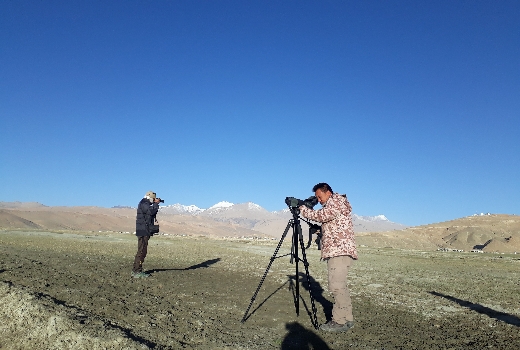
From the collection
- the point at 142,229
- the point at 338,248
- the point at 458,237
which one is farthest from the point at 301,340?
the point at 458,237

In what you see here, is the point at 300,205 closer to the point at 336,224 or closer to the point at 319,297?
the point at 336,224

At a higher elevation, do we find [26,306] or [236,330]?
[26,306]

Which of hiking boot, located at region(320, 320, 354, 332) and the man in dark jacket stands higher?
the man in dark jacket

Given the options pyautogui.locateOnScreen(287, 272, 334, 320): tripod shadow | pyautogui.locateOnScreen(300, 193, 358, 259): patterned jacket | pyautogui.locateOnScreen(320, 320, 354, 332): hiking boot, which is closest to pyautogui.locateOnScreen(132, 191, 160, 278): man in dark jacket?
pyautogui.locateOnScreen(287, 272, 334, 320): tripod shadow

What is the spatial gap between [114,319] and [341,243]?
13.1 ft

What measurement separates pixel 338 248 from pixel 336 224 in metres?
0.42

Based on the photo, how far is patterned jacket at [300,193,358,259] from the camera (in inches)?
237

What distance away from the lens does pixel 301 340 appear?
5.49m

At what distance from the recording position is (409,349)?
17.5 ft

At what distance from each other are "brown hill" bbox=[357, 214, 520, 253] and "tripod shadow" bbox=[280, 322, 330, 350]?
142 feet

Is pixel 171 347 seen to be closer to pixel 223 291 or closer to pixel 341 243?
pixel 341 243

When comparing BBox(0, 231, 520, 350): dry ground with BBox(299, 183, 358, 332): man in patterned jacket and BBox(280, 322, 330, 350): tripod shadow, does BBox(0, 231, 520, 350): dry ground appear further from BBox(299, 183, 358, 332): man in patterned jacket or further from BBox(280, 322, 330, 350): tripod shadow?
BBox(299, 183, 358, 332): man in patterned jacket

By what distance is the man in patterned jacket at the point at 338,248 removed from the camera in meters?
6.02

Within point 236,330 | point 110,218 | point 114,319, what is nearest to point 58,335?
point 114,319
